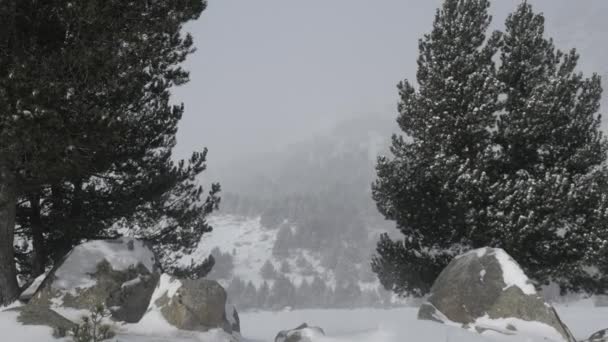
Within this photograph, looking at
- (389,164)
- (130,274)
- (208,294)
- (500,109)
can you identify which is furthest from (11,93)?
(500,109)

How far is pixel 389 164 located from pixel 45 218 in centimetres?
1170

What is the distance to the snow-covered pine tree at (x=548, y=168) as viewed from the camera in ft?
43.1

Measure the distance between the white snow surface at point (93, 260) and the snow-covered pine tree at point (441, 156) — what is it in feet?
29.1

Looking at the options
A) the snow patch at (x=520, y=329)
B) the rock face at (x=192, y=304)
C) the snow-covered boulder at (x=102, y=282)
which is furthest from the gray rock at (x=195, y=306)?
the snow patch at (x=520, y=329)

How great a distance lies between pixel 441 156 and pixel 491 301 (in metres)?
5.36

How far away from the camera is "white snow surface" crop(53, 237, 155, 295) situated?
30.5ft

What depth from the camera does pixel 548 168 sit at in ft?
48.4

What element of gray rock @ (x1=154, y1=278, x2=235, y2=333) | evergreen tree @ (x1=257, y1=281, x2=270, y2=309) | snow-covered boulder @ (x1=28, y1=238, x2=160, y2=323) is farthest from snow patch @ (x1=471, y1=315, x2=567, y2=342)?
A: evergreen tree @ (x1=257, y1=281, x2=270, y2=309)

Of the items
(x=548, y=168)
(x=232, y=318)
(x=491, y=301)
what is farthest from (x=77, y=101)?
(x=548, y=168)

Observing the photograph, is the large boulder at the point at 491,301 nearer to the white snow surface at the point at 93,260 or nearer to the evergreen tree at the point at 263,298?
the white snow surface at the point at 93,260

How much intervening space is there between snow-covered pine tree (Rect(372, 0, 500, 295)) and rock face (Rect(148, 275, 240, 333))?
8339mm

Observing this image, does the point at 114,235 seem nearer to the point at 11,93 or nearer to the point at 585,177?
the point at 11,93

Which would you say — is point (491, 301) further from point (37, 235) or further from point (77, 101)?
point (37, 235)

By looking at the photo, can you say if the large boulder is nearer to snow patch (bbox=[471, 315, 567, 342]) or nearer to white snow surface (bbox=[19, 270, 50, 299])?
snow patch (bbox=[471, 315, 567, 342])
